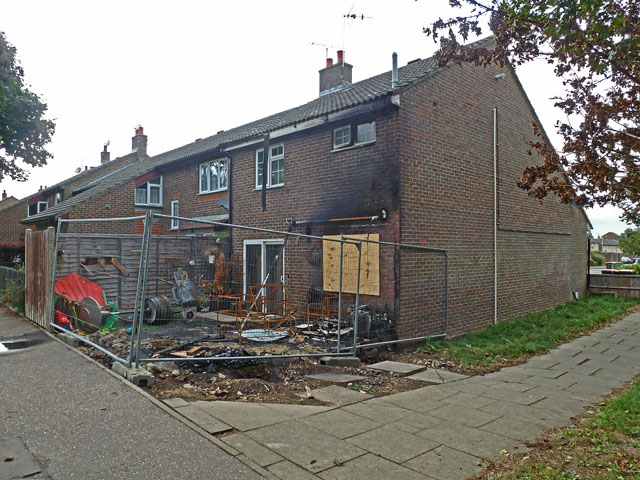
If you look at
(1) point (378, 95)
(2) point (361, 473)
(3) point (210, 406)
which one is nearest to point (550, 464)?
(2) point (361, 473)

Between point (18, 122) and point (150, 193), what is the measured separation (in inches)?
425

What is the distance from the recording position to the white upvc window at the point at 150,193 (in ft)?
59.9

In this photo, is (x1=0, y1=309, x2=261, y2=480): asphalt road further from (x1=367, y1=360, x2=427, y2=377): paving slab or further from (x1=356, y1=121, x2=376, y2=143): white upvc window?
(x1=356, y1=121, x2=376, y2=143): white upvc window

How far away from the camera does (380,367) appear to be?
7.66 metres

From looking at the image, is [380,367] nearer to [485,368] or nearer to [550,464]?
[485,368]

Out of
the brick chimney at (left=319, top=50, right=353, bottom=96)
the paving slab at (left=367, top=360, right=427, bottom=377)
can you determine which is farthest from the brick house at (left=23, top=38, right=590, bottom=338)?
the brick chimney at (left=319, top=50, right=353, bottom=96)

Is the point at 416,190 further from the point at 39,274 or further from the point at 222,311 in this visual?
the point at 39,274

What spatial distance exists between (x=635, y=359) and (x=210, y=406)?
26.5ft

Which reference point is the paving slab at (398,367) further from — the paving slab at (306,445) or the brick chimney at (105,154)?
the brick chimney at (105,154)

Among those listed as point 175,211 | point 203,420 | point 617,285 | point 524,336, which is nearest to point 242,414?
point 203,420

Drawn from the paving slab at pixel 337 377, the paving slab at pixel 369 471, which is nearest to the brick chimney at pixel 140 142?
the paving slab at pixel 337 377

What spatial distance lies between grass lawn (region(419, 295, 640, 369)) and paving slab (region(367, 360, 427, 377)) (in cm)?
91

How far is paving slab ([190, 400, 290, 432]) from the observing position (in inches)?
183

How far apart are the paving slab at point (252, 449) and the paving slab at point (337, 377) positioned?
2.49 metres
